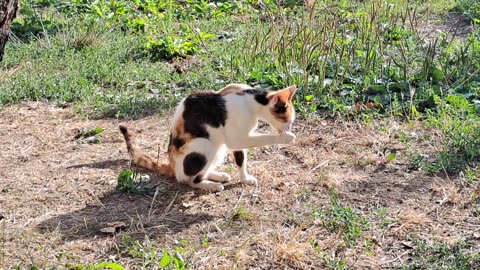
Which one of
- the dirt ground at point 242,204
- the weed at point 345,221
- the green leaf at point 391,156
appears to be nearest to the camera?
the dirt ground at point 242,204

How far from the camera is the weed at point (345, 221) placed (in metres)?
3.89

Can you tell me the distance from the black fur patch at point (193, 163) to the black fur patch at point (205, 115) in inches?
5.2

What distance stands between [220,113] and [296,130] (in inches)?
54.8

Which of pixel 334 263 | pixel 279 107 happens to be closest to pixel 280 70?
pixel 279 107

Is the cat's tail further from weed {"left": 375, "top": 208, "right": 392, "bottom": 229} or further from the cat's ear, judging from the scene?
weed {"left": 375, "top": 208, "right": 392, "bottom": 229}

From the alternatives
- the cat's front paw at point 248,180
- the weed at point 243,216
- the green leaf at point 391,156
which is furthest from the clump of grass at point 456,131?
the weed at point 243,216

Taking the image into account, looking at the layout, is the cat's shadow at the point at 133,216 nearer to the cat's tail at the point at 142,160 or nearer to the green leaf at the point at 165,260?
the cat's tail at the point at 142,160

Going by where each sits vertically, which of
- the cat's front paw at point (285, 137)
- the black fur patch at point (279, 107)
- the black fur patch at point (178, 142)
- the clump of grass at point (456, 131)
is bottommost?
the clump of grass at point (456, 131)

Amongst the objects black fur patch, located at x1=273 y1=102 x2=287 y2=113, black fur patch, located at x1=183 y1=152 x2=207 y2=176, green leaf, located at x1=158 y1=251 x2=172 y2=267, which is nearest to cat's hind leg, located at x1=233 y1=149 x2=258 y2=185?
black fur patch, located at x1=183 y1=152 x2=207 y2=176

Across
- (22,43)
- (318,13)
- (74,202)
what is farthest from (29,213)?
(318,13)

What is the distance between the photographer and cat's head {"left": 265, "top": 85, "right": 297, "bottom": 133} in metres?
4.40

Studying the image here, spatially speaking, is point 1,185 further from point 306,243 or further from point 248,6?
point 248,6

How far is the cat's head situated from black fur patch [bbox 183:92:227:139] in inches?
11.5

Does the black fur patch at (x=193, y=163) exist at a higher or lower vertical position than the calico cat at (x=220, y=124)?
lower
